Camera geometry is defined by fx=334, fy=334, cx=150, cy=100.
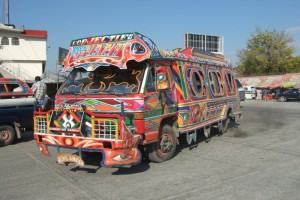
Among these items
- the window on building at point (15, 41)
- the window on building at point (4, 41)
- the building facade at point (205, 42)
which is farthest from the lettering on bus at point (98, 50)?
the window on building at point (15, 41)

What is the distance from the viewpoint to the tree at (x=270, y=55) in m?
57.2

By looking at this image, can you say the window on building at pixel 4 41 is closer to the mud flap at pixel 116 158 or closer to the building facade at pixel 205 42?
the building facade at pixel 205 42

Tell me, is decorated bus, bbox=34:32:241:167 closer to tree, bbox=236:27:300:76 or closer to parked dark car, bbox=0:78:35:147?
parked dark car, bbox=0:78:35:147

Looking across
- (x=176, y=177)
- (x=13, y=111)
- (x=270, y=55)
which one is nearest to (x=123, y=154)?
(x=176, y=177)

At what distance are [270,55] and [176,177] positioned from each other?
2258 inches

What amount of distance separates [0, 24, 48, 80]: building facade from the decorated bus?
1389 inches

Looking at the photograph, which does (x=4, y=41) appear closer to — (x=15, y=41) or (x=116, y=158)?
(x=15, y=41)

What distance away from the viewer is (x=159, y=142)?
718cm

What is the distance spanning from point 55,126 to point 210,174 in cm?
310

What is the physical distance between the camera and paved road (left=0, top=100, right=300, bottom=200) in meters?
5.31

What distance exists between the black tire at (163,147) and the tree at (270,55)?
178 ft

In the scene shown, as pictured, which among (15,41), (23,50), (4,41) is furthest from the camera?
(23,50)

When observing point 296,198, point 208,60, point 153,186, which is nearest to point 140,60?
point 153,186

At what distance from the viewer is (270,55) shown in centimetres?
5888
